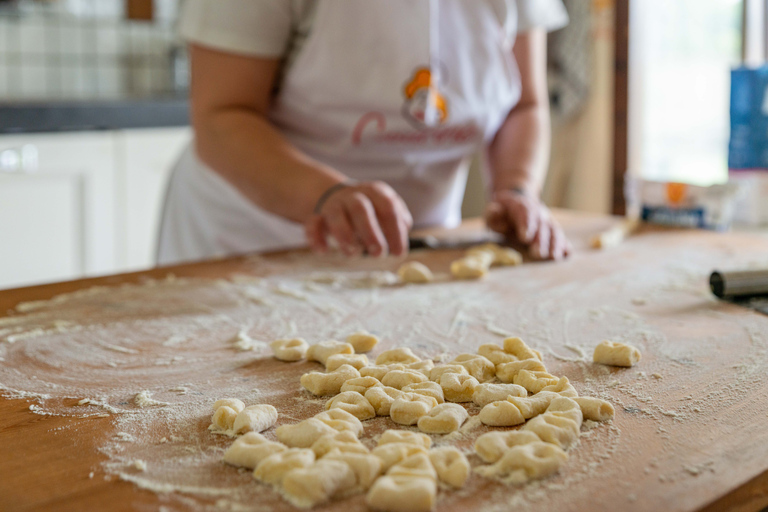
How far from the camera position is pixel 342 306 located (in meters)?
0.97

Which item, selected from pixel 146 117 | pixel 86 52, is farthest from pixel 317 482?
pixel 86 52

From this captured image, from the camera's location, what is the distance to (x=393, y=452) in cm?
54

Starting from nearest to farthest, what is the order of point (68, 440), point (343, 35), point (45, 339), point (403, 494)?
point (403, 494), point (68, 440), point (45, 339), point (343, 35)

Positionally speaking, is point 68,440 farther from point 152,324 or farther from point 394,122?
point 394,122

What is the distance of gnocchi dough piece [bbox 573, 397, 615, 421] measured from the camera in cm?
61

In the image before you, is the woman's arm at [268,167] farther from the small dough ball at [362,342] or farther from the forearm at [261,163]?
the small dough ball at [362,342]

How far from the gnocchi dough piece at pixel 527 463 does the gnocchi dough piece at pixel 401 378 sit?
0.16 m

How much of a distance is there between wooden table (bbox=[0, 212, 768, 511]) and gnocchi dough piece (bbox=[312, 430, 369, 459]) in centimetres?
5

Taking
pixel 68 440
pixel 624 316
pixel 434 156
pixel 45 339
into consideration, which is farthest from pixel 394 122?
pixel 68 440

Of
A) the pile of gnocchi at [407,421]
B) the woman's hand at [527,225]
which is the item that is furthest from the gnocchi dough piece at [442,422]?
the woman's hand at [527,225]

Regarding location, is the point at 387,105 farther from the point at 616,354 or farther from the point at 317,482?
the point at 317,482

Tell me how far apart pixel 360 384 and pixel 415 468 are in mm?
161

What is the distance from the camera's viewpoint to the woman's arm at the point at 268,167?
1.04m

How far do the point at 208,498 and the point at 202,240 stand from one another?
1074 millimetres
